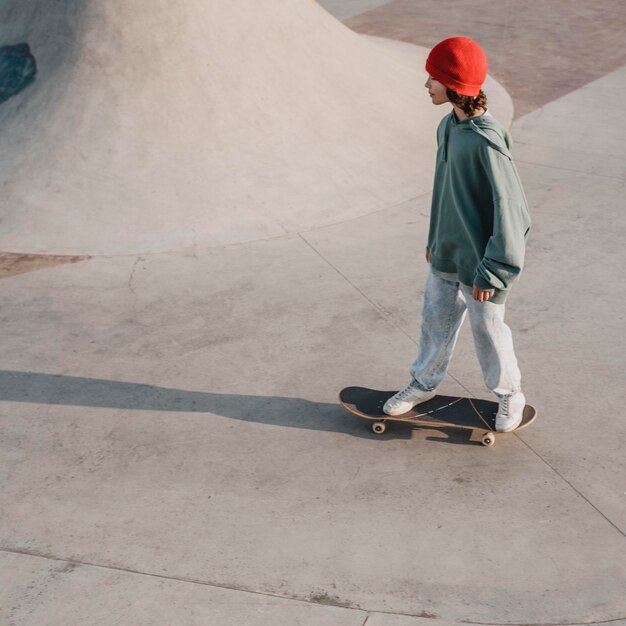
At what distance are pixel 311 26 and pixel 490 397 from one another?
536 cm

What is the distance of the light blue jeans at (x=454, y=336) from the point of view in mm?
4824

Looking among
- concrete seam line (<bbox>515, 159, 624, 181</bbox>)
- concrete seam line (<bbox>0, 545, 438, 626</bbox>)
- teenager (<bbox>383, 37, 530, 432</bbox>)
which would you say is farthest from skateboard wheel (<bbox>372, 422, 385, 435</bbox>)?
concrete seam line (<bbox>515, 159, 624, 181</bbox>)

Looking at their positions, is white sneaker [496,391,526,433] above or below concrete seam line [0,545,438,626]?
above

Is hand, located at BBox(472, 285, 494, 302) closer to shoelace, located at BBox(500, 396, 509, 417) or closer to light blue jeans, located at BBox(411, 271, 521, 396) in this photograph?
light blue jeans, located at BBox(411, 271, 521, 396)

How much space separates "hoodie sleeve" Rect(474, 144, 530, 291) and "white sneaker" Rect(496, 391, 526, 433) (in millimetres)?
792

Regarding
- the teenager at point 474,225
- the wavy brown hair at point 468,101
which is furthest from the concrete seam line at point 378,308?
the wavy brown hair at point 468,101

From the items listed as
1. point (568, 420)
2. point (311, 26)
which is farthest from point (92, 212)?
point (568, 420)

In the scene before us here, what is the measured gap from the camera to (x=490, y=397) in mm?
5629

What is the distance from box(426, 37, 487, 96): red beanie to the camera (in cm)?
440

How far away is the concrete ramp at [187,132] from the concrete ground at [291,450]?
415 millimetres

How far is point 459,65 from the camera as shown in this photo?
14.4 feet

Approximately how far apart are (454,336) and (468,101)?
1.29 meters

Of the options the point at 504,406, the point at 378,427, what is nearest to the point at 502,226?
the point at 504,406

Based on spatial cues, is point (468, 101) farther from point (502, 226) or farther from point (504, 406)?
point (504, 406)
